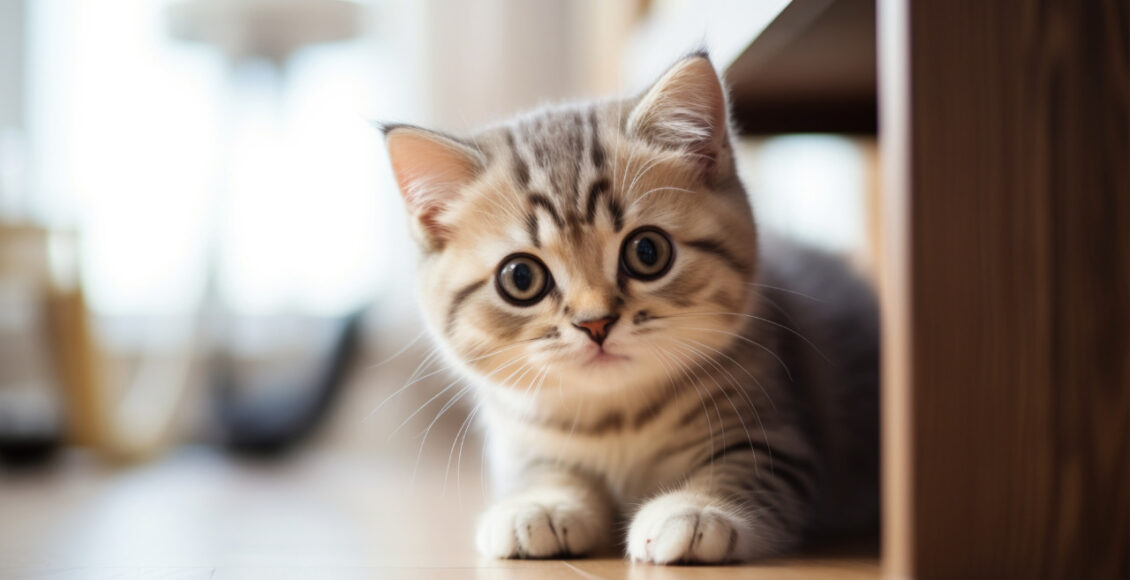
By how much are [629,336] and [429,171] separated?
1.37 feet

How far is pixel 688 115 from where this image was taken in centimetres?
126

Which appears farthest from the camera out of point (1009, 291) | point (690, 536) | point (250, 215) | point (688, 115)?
point (250, 215)

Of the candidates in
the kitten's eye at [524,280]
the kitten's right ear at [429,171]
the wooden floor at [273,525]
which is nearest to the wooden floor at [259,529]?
the wooden floor at [273,525]

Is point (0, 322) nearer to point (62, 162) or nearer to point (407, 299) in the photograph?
point (62, 162)

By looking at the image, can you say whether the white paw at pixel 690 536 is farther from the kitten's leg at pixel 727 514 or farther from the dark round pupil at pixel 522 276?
the dark round pupil at pixel 522 276

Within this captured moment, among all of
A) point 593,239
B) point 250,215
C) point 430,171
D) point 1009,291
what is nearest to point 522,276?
point 593,239

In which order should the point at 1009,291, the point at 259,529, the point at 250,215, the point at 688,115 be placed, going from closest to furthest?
1. the point at 1009,291
2. the point at 688,115
3. the point at 259,529
4. the point at 250,215

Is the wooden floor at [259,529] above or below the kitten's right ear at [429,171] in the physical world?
below

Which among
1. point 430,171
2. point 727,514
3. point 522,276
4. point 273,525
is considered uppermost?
point 430,171

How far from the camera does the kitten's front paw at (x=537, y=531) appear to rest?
45.1 inches

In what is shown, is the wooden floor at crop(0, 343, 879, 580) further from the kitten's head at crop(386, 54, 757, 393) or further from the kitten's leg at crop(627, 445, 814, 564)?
the kitten's head at crop(386, 54, 757, 393)

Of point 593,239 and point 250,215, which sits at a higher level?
point 250,215

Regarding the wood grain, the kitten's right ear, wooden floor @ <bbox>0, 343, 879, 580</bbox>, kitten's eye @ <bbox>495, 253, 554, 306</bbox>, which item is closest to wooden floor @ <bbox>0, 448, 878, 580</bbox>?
wooden floor @ <bbox>0, 343, 879, 580</bbox>

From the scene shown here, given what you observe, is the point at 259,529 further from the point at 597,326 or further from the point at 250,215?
the point at 250,215
